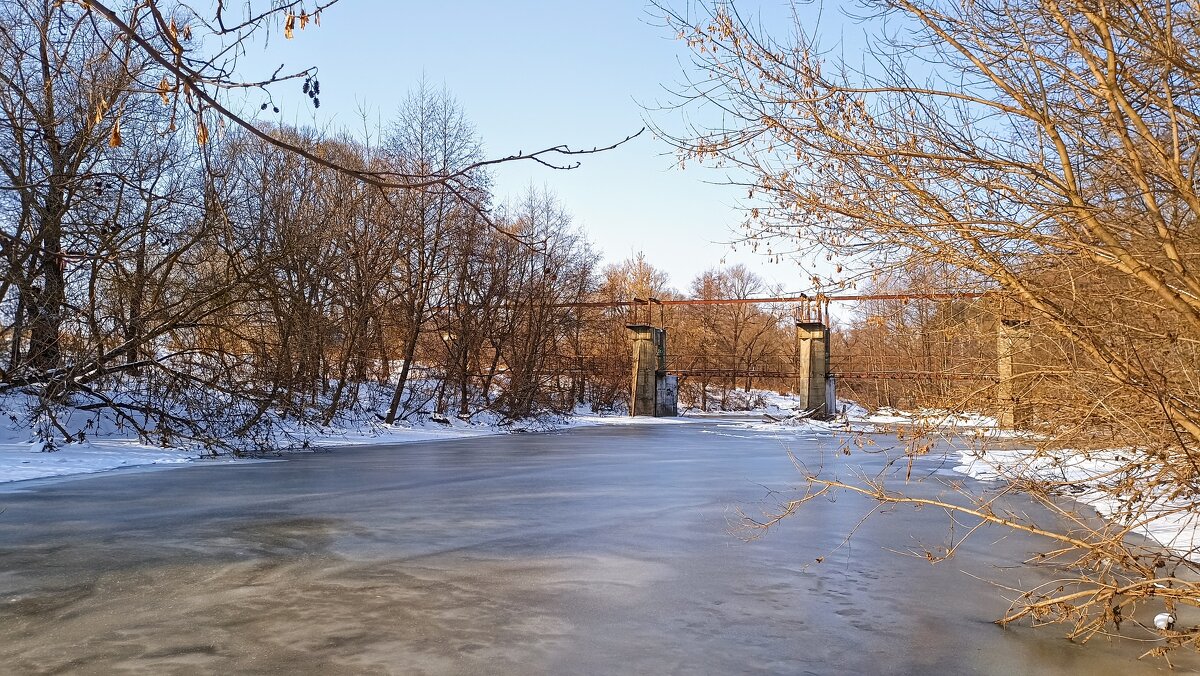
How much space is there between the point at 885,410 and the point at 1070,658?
1.72m

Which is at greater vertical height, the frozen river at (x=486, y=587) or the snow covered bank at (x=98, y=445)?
the snow covered bank at (x=98, y=445)

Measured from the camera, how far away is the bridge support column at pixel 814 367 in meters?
36.0

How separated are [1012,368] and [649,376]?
32.4m

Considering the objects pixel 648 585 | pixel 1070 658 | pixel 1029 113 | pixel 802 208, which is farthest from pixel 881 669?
pixel 1029 113

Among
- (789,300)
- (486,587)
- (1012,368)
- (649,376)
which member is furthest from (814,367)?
(486,587)

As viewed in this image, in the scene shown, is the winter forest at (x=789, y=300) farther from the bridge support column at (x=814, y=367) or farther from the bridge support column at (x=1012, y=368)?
the bridge support column at (x=814, y=367)

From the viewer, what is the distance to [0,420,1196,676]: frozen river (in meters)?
4.79

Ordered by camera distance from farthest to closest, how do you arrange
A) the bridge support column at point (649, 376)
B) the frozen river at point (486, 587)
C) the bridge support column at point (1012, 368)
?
1. the bridge support column at point (649, 376)
2. the bridge support column at point (1012, 368)
3. the frozen river at point (486, 587)

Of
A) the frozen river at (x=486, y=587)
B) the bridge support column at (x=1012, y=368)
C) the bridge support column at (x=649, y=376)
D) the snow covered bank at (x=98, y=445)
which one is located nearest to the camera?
the frozen river at (x=486, y=587)

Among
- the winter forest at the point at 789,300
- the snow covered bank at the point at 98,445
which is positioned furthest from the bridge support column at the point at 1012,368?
the snow covered bank at the point at 98,445

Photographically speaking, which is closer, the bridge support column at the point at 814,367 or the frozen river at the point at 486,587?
the frozen river at the point at 486,587

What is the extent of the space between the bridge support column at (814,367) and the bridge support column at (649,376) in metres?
5.68

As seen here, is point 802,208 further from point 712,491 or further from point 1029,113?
point 712,491

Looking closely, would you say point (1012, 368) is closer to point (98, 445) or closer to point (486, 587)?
point (486, 587)
